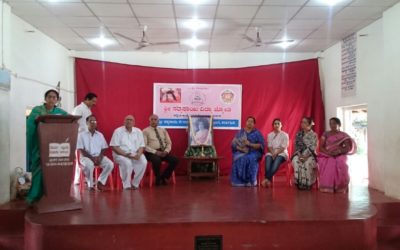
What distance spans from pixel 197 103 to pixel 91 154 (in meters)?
2.60

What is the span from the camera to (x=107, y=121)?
719 cm

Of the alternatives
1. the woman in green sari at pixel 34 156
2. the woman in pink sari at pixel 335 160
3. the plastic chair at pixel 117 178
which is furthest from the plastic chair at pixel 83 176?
the woman in pink sari at pixel 335 160

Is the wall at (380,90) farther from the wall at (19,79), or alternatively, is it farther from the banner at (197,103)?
the wall at (19,79)

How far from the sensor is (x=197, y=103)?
7.43 meters

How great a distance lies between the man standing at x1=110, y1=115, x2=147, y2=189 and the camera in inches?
218

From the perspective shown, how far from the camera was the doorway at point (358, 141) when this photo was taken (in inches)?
253

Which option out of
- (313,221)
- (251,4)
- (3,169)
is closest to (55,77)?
(3,169)

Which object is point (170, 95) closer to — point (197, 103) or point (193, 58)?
point (197, 103)

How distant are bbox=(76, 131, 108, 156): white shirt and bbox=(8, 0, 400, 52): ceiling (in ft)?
5.31

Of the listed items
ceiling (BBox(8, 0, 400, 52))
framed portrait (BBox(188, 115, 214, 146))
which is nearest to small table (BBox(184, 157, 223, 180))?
framed portrait (BBox(188, 115, 214, 146))

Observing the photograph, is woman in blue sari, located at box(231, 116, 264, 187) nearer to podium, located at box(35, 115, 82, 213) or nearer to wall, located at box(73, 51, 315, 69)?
wall, located at box(73, 51, 315, 69)

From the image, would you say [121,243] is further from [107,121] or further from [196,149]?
[107,121]

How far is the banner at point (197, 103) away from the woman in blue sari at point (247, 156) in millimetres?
1400

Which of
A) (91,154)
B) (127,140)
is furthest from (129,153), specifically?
(91,154)
